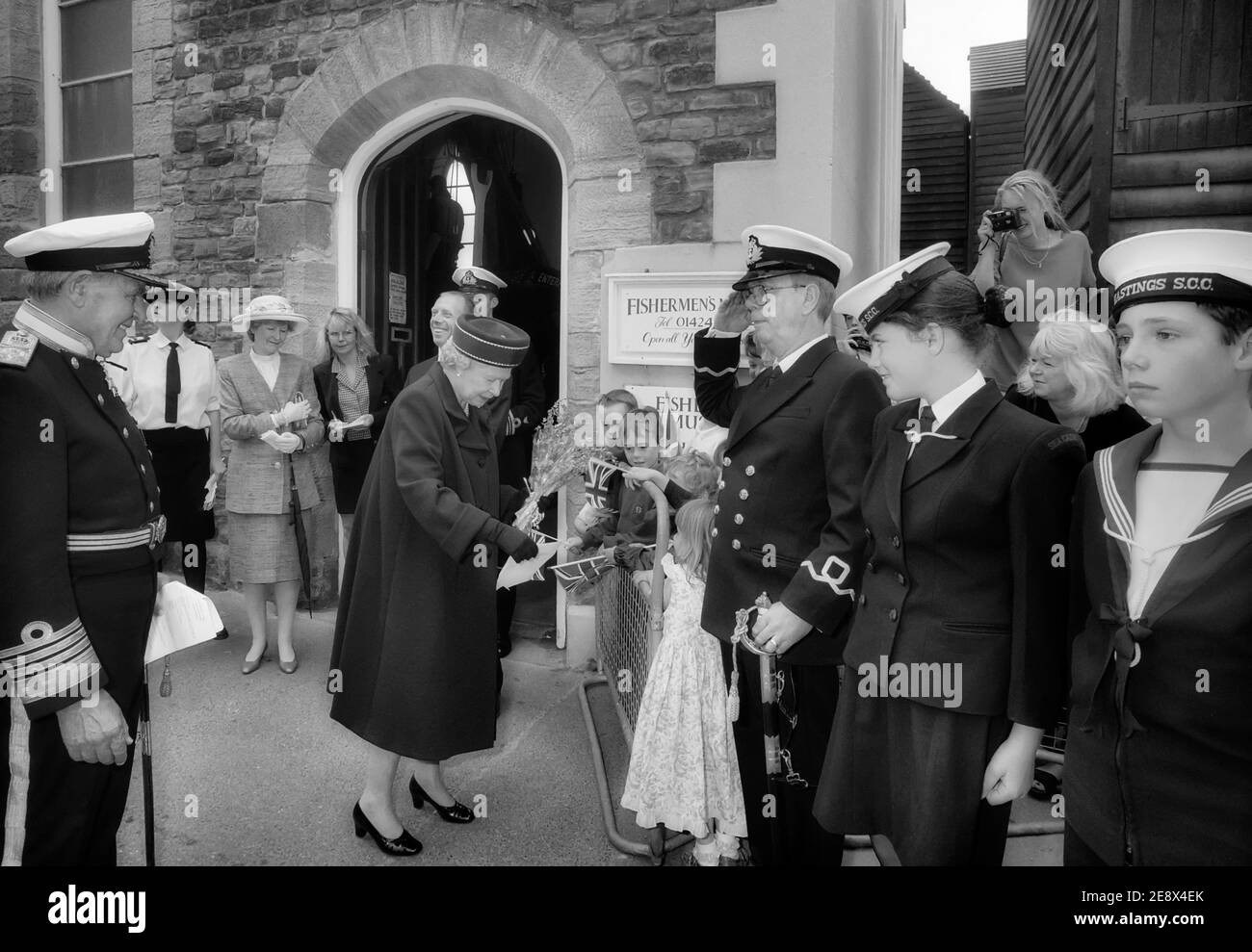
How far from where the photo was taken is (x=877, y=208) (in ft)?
28.1

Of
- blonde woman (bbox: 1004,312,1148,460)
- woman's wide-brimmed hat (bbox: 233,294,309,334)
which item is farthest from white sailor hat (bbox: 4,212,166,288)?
blonde woman (bbox: 1004,312,1148,460)

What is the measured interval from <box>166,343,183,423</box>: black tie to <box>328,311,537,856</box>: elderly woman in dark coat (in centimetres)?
266

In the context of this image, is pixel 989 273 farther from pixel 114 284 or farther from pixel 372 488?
pixel 114 284

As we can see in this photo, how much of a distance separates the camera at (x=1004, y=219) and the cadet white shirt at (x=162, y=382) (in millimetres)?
4492

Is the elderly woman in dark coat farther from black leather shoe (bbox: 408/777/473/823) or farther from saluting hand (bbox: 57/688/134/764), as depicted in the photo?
saluting hand (bbox: 57/688/134/764)

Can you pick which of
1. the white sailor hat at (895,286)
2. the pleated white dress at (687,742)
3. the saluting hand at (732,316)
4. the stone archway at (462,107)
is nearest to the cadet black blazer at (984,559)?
the white sailor hat at (895,286)

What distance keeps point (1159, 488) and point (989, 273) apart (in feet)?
8.79

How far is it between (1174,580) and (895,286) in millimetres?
935

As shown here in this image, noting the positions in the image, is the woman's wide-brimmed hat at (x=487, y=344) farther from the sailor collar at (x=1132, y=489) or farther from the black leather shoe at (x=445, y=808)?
the sailor collar at (x=1132, y=489)

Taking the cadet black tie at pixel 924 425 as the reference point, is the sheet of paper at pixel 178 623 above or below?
below

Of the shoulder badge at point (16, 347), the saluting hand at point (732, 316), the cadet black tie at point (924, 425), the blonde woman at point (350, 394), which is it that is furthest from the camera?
the blonde woman at point (350, 394)

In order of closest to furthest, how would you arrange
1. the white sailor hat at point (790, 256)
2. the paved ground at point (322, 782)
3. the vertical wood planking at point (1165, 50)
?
the white sailor hat at point (790, 256), the paved ground at point (322, 782), the vertical wood planking at point (1165, 50)

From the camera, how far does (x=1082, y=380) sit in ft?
11.0

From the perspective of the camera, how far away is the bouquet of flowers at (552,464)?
149 inches
